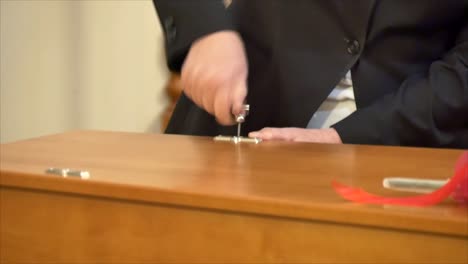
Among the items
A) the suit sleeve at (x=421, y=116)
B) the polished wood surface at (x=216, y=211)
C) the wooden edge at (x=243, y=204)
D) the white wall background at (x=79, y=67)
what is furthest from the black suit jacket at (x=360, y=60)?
the white wall background at (x=79, y=67)

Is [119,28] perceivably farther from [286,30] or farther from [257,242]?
[257,242]

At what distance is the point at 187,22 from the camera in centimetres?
72

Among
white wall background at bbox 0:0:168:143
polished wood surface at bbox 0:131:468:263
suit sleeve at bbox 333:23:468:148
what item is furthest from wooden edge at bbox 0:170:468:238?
white wall background at bbox 0:0:168:143

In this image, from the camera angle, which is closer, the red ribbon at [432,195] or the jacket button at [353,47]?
the red ribbon at [432,195]

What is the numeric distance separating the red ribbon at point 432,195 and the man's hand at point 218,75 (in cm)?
28

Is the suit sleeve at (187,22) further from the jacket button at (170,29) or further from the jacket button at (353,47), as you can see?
the jacket button at (353,47)

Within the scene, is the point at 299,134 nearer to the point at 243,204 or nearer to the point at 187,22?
the point at 187,22

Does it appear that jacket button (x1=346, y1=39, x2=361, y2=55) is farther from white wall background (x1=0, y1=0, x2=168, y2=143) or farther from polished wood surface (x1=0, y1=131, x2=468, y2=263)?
white wall background (x1=0, y1=0, x2=168, y2=143)

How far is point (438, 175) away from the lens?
47 cm

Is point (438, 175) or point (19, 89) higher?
point (438, 175)

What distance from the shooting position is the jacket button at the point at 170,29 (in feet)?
2.45

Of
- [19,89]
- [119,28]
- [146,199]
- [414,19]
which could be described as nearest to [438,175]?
[146,199]

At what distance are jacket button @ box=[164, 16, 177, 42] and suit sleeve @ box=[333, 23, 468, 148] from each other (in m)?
0.23

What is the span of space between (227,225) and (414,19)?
49 centimetres
